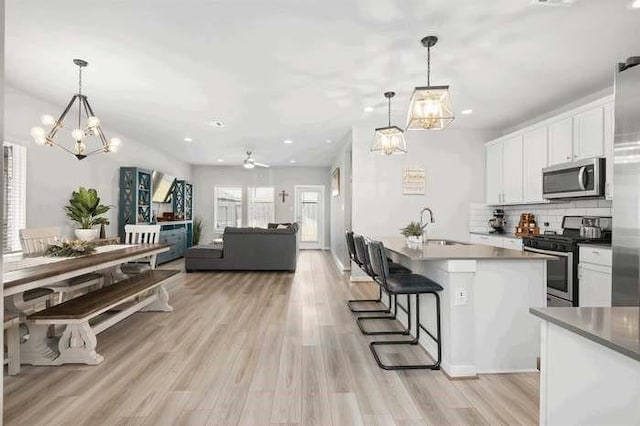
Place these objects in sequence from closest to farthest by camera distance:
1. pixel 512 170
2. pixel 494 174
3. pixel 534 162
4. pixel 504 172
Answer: pixel 534 162
pixel 512 170
pixel 504 172
pixel 494 174

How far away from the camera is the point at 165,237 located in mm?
7574

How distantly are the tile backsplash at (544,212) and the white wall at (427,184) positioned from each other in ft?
0.58

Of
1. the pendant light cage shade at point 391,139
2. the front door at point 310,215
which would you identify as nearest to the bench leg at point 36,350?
the pendant light cage shade at point 391,139

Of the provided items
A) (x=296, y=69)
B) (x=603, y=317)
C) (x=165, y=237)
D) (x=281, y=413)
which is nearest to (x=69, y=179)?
(x=165, y=237)

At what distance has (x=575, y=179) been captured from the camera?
379 centimetres

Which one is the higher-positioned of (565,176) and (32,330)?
(565,176)

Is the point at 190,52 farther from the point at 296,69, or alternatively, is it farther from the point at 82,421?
the point at 82,421

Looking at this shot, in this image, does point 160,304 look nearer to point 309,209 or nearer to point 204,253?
point 204,253

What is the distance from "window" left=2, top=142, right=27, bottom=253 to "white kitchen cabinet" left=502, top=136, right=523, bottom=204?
666 centimetres

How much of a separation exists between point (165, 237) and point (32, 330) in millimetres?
5122

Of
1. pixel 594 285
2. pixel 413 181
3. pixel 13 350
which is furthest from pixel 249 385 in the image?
pixel 413 181

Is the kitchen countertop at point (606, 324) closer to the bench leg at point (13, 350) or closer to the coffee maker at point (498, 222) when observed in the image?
the bench leg at point (13, 350)

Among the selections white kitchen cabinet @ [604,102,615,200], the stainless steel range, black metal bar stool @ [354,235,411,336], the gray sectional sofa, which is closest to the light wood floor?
black metal bar stool @ [354,235,411,336]

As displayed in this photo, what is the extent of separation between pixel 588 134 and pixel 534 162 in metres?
0.91
